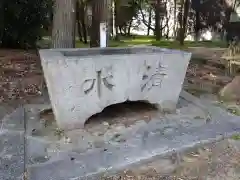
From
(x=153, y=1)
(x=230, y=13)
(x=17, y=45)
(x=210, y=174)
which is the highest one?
(x=153, y=1)

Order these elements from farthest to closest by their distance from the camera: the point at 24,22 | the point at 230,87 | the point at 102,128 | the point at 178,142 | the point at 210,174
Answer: the point at 24,22 → the point at 230,87 → the point at 102,128 → the point at 178,142 → the point at 210,174

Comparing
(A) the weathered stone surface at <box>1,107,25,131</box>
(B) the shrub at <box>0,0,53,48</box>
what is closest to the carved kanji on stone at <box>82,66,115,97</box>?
(A) the weathered stone surface at <box>1,107,25,131</box>

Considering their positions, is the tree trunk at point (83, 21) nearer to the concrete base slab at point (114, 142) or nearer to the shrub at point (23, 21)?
the shrub at point (23, 21)

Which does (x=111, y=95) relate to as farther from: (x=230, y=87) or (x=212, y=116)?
(x=230, y=87)

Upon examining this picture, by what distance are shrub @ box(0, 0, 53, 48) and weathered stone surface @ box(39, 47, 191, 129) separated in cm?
517

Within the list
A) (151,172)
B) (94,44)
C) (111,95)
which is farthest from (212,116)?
(94,44)

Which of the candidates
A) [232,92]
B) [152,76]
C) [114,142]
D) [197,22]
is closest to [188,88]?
[232,92]

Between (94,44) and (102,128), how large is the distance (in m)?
3.75

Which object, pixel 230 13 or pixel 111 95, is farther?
pixel 230 13

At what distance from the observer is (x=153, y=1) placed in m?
18.0

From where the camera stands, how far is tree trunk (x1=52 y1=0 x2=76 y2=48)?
487 centimetres

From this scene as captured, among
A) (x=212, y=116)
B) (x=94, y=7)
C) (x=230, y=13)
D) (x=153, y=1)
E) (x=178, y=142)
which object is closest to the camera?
(x=178, y=142)

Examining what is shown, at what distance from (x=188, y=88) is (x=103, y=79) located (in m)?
2.71

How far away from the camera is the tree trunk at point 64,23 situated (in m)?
Result: 4.87
